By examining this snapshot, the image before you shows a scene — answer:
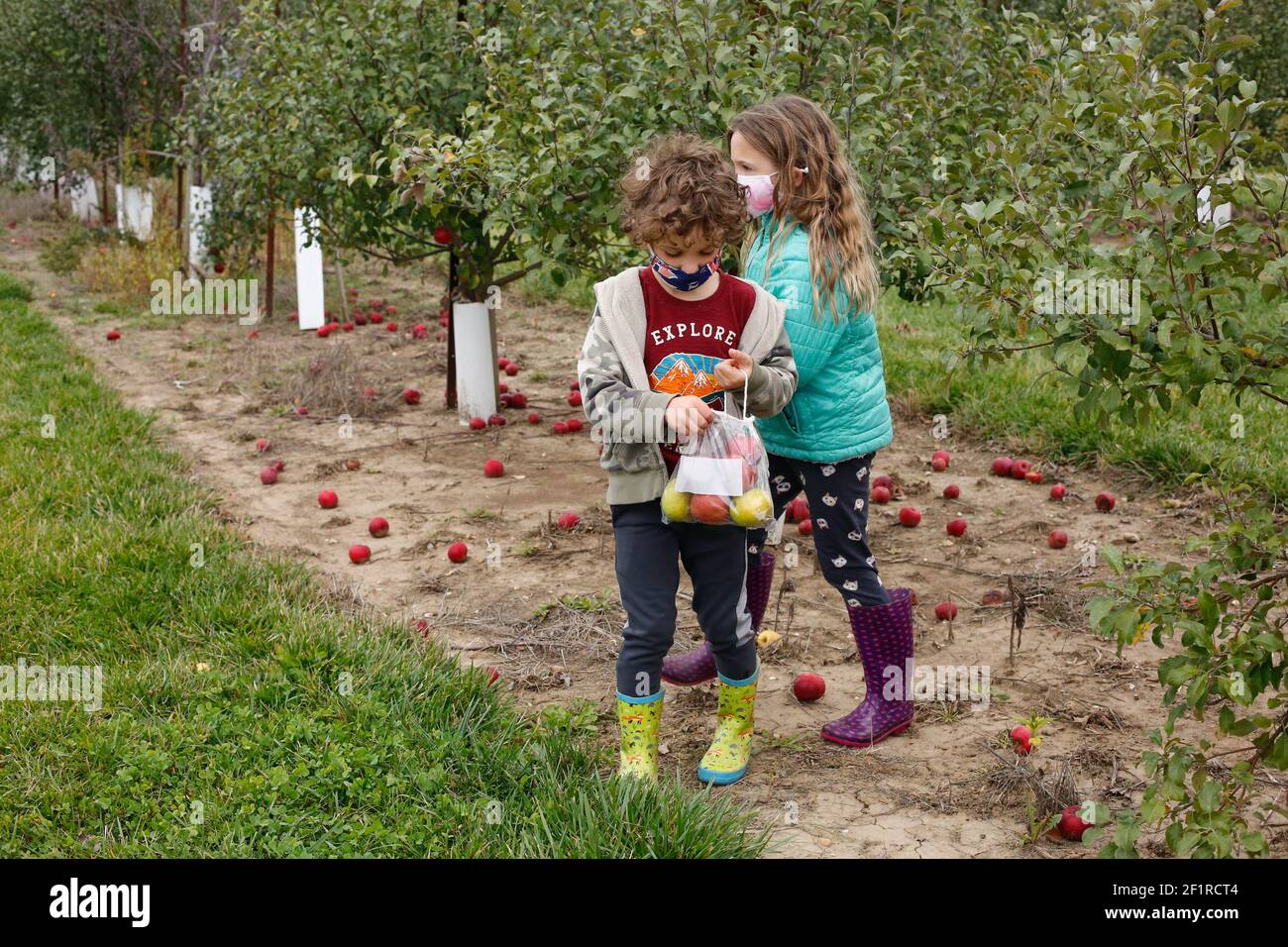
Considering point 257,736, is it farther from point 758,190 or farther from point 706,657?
point 758,190

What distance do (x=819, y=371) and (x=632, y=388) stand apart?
82 centimetres

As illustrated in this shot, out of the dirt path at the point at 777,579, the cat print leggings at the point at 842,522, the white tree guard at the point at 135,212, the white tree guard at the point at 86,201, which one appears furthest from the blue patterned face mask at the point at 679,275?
the white tree guard at the point at 86,201

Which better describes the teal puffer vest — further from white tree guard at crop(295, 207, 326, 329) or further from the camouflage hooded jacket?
white tree guard at crop(295, 207, 326, 329)

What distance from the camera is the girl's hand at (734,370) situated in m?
3.04

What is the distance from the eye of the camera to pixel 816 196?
3539mm

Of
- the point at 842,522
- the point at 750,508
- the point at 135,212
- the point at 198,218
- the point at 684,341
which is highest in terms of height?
the point at 135,212

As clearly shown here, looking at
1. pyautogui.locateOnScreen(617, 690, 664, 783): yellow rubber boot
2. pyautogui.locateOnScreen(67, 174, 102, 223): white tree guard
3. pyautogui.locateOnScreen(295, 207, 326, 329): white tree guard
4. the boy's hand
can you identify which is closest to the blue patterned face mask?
the boy's hand

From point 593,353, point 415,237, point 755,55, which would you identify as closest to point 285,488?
point 415,237

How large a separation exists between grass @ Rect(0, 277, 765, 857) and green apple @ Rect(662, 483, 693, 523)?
68cm

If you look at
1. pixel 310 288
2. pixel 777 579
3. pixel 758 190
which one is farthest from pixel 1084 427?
pixel 310 288

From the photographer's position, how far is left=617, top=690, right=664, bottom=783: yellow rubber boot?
131 inches

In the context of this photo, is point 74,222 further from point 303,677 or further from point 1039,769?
point 1039,769

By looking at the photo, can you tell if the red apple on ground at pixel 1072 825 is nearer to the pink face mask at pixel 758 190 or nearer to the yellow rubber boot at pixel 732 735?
the yellow rubber boot at pixel 732 735

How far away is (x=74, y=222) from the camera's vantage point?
17.0 m
